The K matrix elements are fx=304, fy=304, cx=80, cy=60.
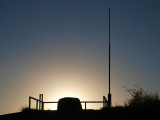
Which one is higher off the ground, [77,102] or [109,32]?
[109,32]

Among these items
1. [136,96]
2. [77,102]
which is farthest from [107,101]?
[136,96]

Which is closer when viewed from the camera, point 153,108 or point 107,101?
point 153,108

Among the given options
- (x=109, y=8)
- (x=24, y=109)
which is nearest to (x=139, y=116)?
(x=24, y=109)

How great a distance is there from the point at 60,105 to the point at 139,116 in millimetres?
10258

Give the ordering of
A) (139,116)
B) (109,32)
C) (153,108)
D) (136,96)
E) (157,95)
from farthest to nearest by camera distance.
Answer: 1. (109,32)
2. (136,96)
3. (157,95)
4. (153,108)
5. (139,116)

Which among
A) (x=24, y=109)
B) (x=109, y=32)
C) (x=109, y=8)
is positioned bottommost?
(x=24, y=109)

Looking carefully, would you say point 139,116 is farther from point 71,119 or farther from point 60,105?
point 60,105

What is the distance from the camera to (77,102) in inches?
736

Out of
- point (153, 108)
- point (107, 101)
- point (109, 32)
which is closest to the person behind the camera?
point (153, 108)

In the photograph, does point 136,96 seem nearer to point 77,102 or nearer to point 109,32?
point 77,102

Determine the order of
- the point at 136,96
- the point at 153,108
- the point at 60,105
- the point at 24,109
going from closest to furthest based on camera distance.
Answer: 1. the point at 153,108
2. the point at 136,96
3. the point at 24,109
4. the point at 60,105

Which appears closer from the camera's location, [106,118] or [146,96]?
[106,118]

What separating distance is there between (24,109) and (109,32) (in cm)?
987

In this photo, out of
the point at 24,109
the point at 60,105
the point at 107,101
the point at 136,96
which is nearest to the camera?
the point at 136,96
